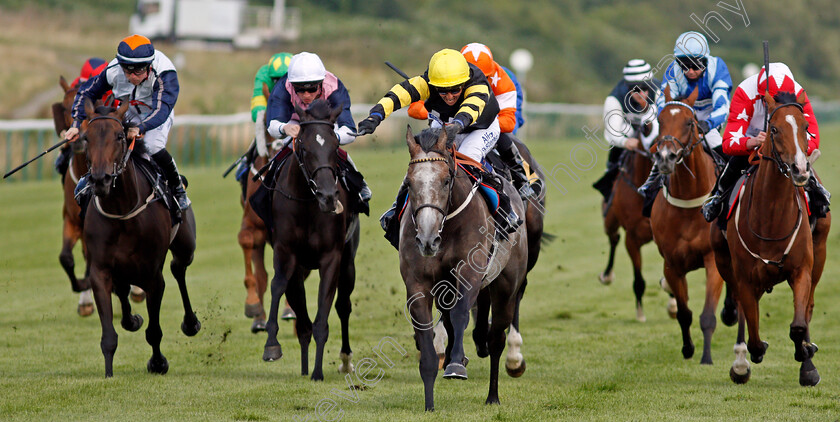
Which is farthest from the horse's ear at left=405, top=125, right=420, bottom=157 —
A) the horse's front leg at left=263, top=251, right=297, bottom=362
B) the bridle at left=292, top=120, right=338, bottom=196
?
the horse's front leg at left=263, top=251, right=297, bottom=362

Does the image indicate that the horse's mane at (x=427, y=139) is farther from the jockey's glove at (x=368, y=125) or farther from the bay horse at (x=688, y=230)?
the bay horse at (x=688, y=230)

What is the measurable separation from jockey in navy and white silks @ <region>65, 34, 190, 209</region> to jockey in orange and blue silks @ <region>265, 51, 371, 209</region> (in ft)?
2.44

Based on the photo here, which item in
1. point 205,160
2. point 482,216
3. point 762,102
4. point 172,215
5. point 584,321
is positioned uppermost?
point 762,102

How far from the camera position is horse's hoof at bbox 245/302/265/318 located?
9856 millimetres

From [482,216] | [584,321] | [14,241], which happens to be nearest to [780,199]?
[482,216]

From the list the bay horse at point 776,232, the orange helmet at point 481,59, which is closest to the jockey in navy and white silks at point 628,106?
the orange helmet at point 481,59

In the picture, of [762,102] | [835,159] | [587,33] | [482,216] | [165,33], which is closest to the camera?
[482,216]

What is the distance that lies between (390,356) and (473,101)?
2.73 metres

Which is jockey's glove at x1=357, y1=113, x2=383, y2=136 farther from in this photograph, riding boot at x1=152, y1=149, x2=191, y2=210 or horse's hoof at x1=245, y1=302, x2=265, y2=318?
horse's hoof at x1=245, y1=302, x2=265, y2=318

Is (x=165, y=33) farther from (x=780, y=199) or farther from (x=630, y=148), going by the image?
(x=780, y=199)

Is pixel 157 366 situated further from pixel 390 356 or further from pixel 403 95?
pixel 403 95

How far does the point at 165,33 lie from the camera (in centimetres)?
3809

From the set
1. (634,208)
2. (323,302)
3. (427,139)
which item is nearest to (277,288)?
(323,302)

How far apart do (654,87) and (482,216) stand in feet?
16.0
